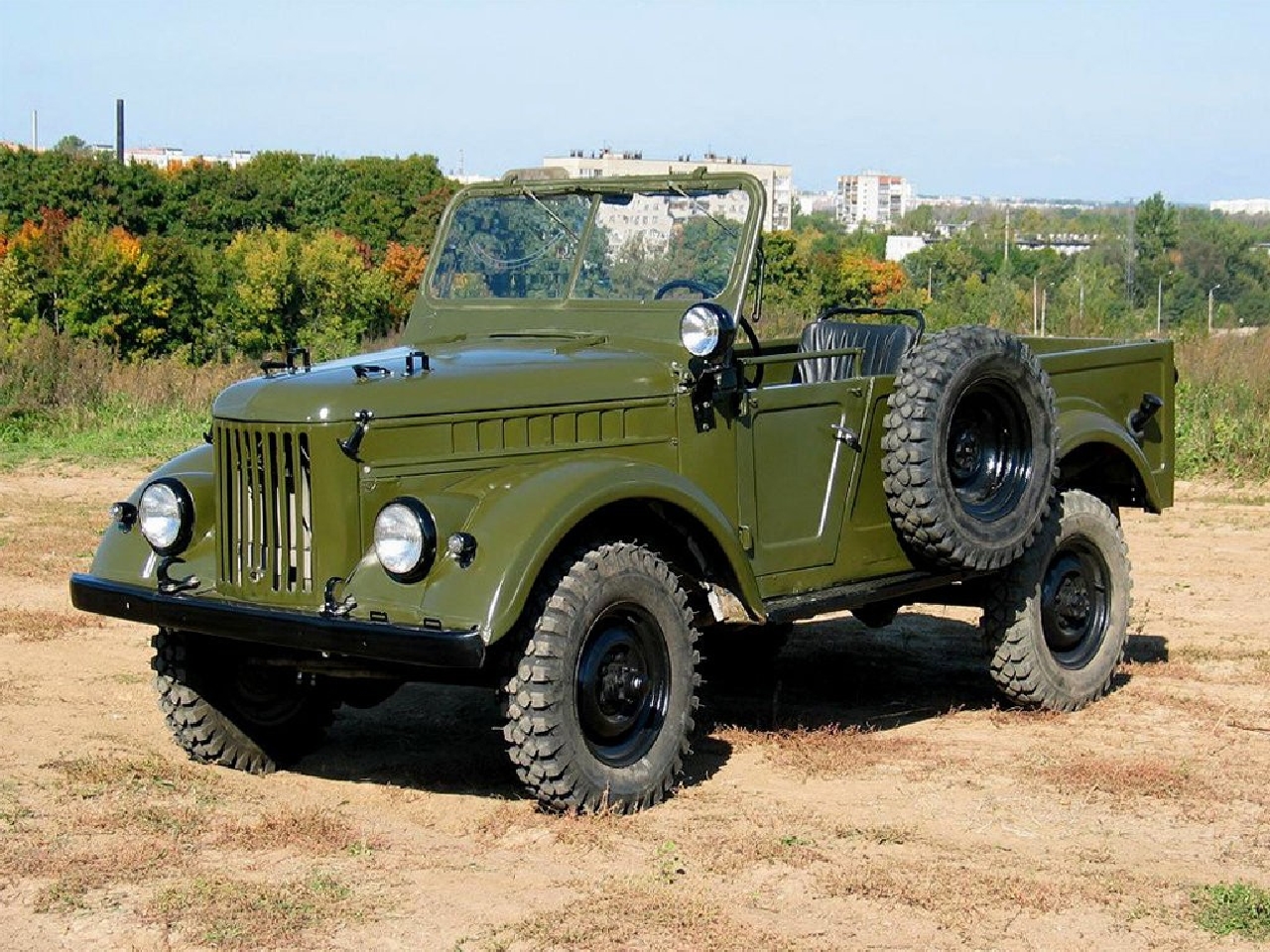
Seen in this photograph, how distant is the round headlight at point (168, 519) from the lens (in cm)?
589

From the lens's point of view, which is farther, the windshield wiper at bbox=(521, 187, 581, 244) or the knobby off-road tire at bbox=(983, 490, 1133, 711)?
the knobby off-road tire at bbox=(983, 490, 1133, 711)

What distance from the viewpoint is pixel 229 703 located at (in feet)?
20.5

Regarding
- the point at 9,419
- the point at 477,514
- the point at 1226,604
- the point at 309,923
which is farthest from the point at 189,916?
the point at 9,419

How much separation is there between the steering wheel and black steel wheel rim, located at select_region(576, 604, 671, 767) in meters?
1.52

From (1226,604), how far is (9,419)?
12952mm

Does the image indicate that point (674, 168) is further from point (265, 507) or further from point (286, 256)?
point (286, 256)

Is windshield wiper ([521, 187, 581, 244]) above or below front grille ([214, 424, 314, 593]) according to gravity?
above

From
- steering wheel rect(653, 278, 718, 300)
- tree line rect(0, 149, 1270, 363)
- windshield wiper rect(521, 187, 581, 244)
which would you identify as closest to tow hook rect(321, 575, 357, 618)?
steering wheel rect(653, 278, 718, 300)

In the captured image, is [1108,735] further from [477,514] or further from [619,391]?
[477,514]

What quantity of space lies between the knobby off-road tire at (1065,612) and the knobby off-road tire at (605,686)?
178 cm

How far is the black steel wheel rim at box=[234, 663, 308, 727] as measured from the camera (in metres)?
6.30

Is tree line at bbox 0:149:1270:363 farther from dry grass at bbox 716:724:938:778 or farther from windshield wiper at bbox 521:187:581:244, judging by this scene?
dry grass at bbox 716:724:938:778

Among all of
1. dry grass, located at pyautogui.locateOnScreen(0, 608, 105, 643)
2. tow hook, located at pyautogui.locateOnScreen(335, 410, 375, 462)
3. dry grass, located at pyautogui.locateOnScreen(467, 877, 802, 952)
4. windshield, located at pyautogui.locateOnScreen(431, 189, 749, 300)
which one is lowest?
dry grass, located at pyautogui.locateOnScreen(467, 877, 802, 952)

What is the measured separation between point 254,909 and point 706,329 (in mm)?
2461
